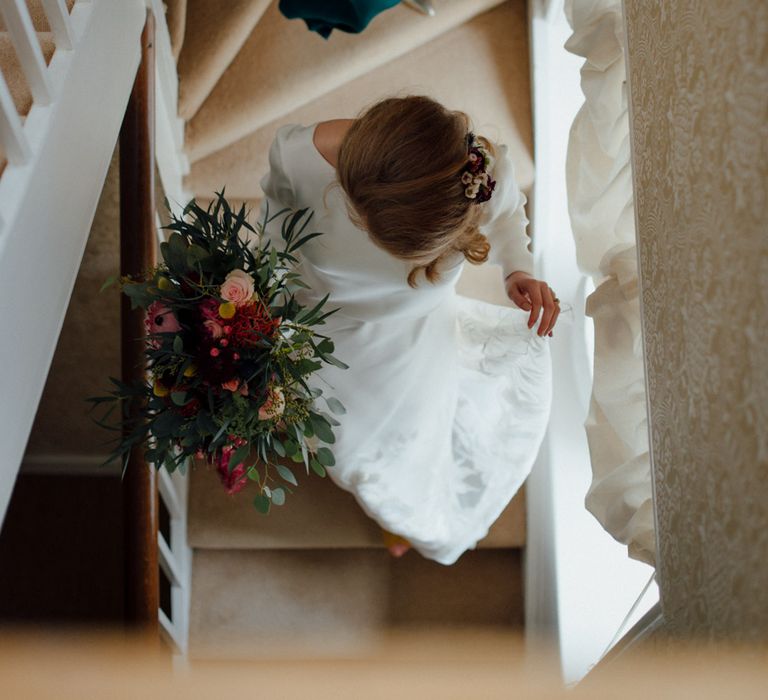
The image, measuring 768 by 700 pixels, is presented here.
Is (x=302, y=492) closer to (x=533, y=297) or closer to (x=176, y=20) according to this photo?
(x=533, y=297)

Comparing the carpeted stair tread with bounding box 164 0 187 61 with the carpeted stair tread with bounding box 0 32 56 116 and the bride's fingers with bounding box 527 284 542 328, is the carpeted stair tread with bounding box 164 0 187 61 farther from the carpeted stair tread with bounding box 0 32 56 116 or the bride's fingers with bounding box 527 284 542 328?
the bride's fingers with bounding box 527 284 542 328

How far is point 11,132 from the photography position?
1.16 metres

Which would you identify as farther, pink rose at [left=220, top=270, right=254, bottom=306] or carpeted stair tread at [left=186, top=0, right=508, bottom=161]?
carpeted stair tread at [left=186, top=0, right=508, bottom=161]

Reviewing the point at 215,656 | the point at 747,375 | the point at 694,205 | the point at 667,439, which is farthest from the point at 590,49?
the point at 215,656

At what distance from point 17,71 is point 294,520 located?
1.76 m

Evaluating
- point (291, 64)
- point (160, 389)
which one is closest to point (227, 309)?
point (160, 389)

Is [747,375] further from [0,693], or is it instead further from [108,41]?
[108,41]

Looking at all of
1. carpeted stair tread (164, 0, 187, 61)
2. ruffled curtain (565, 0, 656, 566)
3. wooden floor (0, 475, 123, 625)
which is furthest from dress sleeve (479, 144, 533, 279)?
wooden floor (0, 475, 123, 625)

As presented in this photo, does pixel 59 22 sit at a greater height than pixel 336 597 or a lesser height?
greater

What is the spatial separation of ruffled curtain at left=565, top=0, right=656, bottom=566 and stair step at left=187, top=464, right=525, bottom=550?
1.14 metres

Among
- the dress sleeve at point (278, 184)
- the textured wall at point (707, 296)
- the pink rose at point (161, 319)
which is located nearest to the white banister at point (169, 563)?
the pink rose at point (161, 319)

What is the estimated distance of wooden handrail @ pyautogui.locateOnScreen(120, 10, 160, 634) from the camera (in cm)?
180

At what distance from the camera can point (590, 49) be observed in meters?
1.65

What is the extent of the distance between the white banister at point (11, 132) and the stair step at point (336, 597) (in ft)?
6.41
